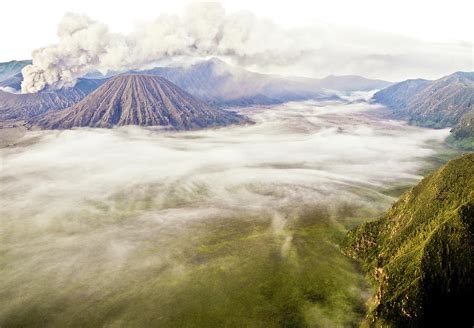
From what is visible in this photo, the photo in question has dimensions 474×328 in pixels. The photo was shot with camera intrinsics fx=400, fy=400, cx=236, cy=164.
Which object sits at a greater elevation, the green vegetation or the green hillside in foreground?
the green hillside in foreground

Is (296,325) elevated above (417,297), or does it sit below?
below

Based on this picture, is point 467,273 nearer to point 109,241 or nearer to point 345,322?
point 345,322

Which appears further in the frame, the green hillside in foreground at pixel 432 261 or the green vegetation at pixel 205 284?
the green vegetation at pixel 205 284

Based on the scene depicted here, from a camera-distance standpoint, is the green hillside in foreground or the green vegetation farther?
the green vegetation

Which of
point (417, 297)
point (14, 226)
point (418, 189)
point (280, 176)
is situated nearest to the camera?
point (417, 297)

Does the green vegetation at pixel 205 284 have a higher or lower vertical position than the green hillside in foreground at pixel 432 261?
lower

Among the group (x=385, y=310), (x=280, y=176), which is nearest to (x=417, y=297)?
(x=385, y=310)

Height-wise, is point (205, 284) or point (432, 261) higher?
point (432, 261)

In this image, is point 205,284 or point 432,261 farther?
point 205,284
